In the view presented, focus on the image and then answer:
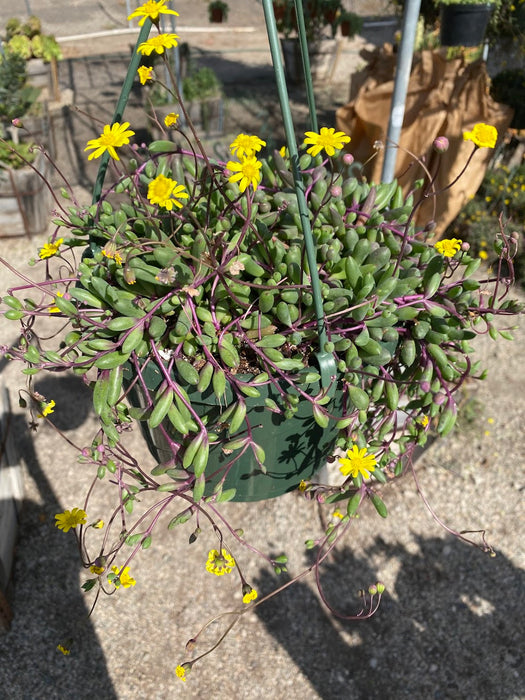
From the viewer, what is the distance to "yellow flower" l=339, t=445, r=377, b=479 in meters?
1.05

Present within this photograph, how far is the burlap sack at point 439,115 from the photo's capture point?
368 centimetres

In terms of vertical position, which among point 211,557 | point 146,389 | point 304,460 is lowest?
point 211,557

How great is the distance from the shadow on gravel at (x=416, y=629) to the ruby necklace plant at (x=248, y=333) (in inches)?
53.0

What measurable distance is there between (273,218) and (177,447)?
21.1 inches

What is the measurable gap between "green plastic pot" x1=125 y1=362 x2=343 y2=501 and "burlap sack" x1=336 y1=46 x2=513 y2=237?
108 inches

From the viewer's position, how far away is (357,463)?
3.49 ft

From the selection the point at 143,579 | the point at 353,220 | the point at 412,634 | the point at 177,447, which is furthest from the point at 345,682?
the point at 353,220

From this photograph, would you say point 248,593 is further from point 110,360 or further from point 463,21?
point 463,21

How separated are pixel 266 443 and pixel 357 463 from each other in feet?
0.66

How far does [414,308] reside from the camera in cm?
119

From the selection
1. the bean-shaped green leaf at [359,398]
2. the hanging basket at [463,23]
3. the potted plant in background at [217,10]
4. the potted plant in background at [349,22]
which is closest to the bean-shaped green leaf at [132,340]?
the bean-shaped green leaf at [359,398]

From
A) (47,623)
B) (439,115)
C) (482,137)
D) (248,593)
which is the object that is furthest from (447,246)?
(439,115)

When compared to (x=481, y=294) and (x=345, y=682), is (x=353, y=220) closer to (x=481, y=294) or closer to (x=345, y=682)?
(x=481, y=294)

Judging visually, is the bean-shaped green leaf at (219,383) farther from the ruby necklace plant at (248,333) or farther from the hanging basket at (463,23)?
the hanging basket at (463,23)
